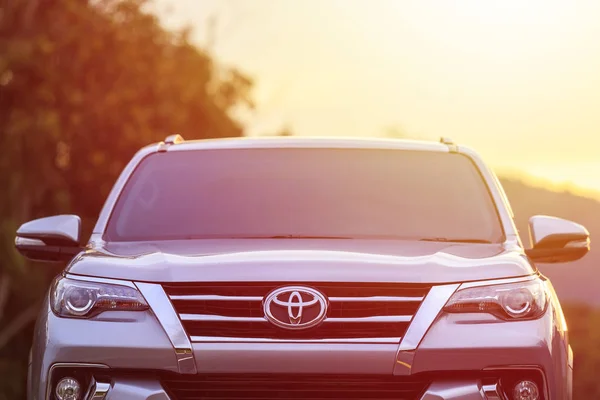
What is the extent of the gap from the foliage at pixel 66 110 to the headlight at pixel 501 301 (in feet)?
71.2

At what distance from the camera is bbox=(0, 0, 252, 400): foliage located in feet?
88.2

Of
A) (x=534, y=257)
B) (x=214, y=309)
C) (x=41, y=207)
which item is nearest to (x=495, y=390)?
(x=214, y=309)

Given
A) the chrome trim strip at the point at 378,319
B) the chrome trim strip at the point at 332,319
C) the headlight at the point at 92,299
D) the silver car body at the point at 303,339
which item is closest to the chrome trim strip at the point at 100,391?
the silver car body at the point at 303,339

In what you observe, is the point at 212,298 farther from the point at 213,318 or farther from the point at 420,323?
the point at 420,323

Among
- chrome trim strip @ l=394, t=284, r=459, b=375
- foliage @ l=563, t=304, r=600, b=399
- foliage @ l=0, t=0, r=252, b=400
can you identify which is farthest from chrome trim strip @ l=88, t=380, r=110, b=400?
foliage @ l=0, t=0, r=252, b=400

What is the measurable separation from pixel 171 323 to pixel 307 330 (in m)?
0.51

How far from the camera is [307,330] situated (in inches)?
200

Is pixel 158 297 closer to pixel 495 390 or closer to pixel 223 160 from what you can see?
pixel 495 390

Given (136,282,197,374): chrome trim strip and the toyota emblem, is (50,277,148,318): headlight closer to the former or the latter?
(136,282,197,374): chrome trim strip

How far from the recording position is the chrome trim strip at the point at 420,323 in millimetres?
4992

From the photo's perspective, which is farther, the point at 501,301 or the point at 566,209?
the point at 566,209

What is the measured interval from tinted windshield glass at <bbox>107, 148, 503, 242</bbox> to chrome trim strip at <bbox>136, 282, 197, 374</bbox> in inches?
36.4

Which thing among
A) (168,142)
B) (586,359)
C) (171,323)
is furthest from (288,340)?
(586,359)

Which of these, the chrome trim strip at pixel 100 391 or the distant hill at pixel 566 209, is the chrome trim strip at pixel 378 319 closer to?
the chrome trim strip at pixel 100 391
